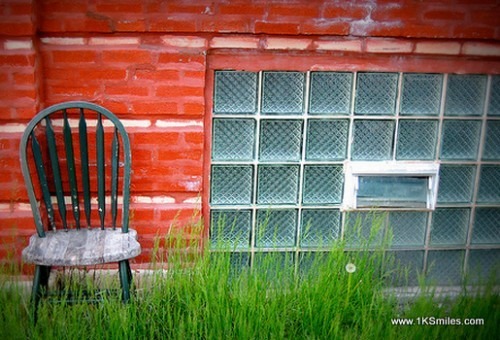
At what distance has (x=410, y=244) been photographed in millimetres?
3371

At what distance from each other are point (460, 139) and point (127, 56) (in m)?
1.92

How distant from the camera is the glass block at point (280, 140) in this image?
317 cm

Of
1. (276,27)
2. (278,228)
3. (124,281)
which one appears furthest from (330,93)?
(124,281)

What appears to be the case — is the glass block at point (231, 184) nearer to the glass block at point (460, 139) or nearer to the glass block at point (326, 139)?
the glass block at point (326, 139)

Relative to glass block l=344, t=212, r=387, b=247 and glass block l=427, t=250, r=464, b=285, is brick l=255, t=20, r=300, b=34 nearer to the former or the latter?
glass block l=344, t=212, r=387, b=247

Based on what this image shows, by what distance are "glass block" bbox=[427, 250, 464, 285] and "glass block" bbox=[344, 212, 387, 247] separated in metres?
0.36

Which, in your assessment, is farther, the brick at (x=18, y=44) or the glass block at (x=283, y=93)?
the glass block at (x=283, y=93)

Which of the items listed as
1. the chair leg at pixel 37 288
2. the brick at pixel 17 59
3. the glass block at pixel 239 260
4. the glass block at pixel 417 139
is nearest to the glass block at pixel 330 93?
the glass block at pixel 417 139

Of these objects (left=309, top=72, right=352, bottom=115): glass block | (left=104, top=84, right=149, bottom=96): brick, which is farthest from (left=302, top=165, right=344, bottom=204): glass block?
(left=104, top=84, right=149, bottom=96): brick

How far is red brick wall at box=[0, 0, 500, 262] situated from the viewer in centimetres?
287

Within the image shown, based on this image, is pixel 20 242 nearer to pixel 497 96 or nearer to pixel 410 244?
pixel 410 244

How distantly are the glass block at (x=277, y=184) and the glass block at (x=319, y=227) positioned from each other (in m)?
0.14

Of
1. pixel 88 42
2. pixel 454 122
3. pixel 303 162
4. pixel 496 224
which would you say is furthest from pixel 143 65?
pixel 496 224

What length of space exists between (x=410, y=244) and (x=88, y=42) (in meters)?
2.11
